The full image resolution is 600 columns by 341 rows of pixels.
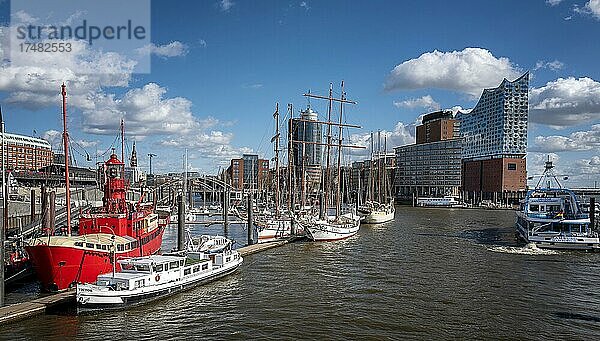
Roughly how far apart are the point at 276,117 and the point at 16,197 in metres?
45.3

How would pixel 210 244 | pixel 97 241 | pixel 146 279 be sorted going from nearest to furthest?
pixel 146 279
pixel 97 241
pixel 210 244

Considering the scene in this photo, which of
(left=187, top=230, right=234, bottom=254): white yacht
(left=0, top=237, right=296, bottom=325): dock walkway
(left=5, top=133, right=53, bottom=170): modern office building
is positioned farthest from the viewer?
(left=5, top=133, right=53, bottom=170): modern office building

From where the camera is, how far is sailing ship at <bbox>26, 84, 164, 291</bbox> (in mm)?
36500

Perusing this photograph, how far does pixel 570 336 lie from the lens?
31203 millimetres

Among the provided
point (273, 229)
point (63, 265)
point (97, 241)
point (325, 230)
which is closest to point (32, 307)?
point (63, 265)

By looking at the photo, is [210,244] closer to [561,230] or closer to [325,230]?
[325,230]

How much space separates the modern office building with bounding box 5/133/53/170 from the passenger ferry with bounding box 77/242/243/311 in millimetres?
154968

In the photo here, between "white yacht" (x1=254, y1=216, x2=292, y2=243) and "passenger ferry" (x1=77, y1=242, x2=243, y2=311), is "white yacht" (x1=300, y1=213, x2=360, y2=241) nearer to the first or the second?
"white yacht" (x1=254, y1=216, x2=292, y2=243)

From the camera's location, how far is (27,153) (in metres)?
186

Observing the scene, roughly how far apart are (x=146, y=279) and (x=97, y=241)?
5974mm

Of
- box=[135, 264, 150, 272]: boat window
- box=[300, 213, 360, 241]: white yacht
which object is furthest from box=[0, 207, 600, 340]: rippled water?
box=[300, 213, 360, 241]: white yacht

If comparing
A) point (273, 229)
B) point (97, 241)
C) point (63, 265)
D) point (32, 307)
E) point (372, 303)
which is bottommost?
point (372, 303)

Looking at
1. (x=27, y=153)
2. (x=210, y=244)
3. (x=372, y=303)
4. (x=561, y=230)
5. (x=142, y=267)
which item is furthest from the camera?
(x=27, y=153)

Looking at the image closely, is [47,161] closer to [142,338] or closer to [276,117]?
[276,117]
